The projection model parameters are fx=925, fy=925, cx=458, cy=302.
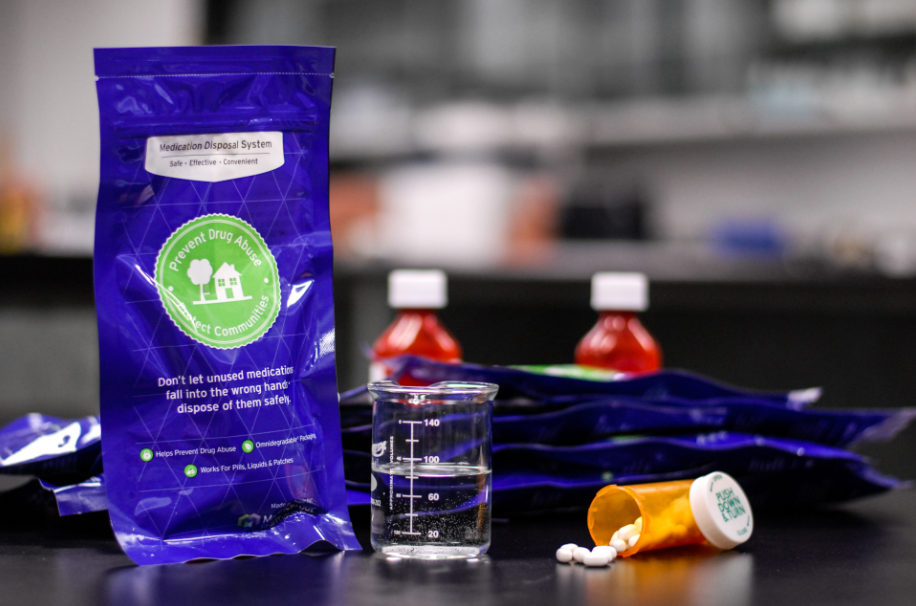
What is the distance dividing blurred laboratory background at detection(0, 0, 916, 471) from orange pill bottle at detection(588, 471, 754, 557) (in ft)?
6.23

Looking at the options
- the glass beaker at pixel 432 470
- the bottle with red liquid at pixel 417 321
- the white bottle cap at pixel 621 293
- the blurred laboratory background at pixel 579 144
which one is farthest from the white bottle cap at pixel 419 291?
the blurred laboratory background at pixel 579 144

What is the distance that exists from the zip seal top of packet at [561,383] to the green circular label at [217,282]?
0.13 m

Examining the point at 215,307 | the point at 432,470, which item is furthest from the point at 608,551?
the point at 215,307

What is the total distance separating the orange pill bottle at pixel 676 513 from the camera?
602 millimetres

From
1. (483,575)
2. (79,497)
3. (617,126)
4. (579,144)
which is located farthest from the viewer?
(579,144)

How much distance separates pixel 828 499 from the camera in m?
0.78

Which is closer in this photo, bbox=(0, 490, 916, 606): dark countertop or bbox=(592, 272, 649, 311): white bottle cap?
bbox=(0, 490, 916, 606): dark countertop

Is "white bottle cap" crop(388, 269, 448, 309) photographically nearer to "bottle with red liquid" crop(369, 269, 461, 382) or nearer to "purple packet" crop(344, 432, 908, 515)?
"bottle with red liquid" crop(369, 269, 461, 382)

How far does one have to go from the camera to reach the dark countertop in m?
0.48

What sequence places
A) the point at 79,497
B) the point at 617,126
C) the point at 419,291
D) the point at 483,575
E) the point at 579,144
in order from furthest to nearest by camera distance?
the point at 579,144, the point at 617,126, the point at 419,291, the point at 79,497, the point at 483,575

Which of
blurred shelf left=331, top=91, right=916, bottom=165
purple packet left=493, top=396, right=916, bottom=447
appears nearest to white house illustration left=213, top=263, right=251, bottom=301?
purple packet left=493, top=396, right=916, bottom=447

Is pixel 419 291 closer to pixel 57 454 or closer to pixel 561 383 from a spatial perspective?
pixel 561 383

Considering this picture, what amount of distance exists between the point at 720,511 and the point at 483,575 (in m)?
0.18

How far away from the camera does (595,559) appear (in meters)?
0.55
